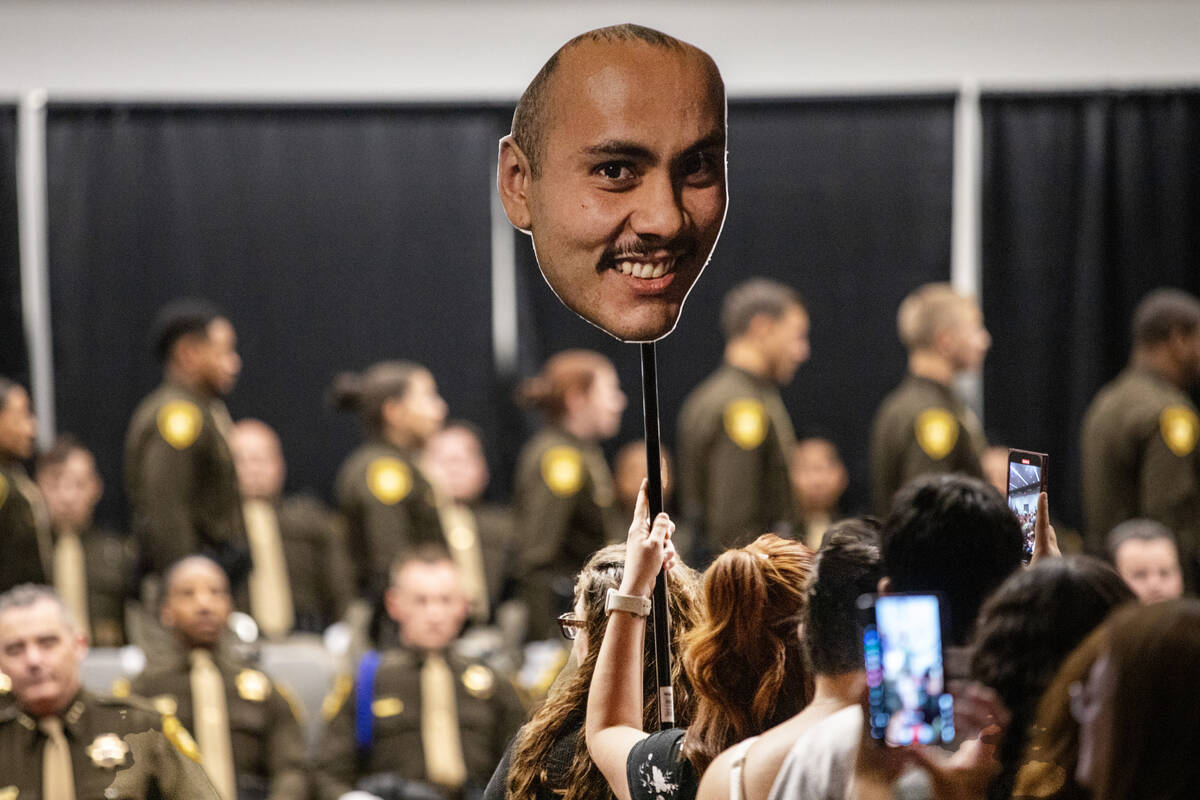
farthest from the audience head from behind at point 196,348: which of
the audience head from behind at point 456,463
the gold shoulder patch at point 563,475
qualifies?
the gold shoulder patch at point 563,475

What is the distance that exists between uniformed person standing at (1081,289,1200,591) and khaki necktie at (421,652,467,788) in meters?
1.57

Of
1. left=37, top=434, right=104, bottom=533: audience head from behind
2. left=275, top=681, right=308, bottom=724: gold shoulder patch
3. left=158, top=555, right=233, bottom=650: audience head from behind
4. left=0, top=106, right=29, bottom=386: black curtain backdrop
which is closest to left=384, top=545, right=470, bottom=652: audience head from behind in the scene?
left=275, top=681, right=308, bottom=724: gold shoulder patch

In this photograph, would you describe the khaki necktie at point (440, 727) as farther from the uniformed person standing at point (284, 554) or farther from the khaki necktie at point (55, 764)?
the uniformed person standing at point (284, 554)

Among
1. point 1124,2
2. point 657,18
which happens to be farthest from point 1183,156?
point 657,18

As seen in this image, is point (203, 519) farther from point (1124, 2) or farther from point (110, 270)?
point (1124, 2)

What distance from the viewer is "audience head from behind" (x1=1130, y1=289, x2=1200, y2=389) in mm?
3791

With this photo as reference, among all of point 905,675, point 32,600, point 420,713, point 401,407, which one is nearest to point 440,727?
point 420,713

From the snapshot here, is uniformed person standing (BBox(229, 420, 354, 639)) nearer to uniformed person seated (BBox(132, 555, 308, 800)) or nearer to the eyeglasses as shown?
uniformed person seated (BBox(132, 555, 308, 800))

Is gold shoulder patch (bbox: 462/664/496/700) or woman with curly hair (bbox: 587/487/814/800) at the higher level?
woman with curly hair (bbox: 587/487/814/800)

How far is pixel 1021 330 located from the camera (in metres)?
5.11

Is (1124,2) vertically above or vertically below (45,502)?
above

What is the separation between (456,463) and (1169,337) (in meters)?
2.44

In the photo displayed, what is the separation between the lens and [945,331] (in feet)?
12.6

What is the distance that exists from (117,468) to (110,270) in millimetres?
765
